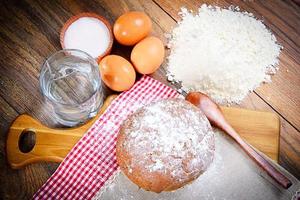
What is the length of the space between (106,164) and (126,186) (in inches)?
2.9

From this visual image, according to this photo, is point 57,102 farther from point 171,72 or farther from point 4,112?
point 171,72

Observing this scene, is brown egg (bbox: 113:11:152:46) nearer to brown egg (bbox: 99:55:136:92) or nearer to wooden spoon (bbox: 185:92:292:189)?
brown egg (bbox: 99:55:136:92)

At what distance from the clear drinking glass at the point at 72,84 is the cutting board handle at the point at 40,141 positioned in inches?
1.9

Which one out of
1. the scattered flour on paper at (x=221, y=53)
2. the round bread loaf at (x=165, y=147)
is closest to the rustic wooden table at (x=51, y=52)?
the scattered flour on paper at (x=221, y=53)

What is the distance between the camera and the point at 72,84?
1.13 metres

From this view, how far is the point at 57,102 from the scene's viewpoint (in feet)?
3.34

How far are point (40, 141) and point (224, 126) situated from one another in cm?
44

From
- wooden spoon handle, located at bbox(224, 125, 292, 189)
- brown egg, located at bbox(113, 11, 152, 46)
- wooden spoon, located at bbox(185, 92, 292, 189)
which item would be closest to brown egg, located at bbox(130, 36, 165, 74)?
brown egg, located at bbox(113, 11, 152, 46)

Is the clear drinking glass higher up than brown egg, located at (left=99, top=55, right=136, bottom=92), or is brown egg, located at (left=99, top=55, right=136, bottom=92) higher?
brown egg, located at (left=99, top=55, right=136, bottom=92)

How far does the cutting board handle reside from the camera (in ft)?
3.42

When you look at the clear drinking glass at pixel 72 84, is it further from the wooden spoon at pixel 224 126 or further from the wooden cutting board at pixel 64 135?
the wooden spoon at pixel 224 126

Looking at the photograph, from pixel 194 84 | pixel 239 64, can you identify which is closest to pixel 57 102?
pixel 194 84

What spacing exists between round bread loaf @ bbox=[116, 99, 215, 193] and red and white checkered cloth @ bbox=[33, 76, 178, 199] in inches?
4.0

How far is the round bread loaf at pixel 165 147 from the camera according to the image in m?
0.91
